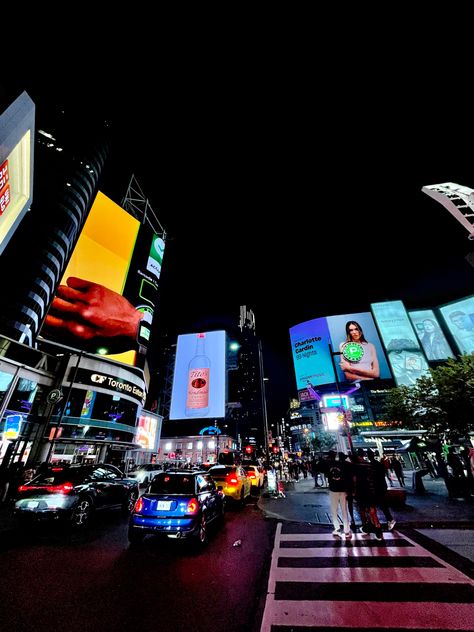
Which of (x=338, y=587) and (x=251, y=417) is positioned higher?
(x=251, y=417)

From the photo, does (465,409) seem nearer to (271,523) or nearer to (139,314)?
(271,523)

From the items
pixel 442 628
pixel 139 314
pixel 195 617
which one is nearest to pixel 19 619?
pixel 195 617

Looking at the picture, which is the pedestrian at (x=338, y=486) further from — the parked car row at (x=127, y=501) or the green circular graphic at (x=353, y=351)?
the green circular graphic at (x=353, y=351)

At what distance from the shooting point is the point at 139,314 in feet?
113

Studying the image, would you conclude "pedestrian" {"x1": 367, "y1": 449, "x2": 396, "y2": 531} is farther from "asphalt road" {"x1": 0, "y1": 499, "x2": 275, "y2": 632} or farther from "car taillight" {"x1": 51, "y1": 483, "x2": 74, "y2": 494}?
"car taillight" {"x1": 51, "y1": 483, "x2": 74, "y2": 494}

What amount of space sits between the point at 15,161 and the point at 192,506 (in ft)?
34.6

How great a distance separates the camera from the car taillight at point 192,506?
6356mm

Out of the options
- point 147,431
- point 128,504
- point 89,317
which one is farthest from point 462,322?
point 89,317

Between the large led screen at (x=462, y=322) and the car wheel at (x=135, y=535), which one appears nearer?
the car wheel at (x=135, y=535)

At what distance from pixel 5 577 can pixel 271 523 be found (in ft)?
23.1

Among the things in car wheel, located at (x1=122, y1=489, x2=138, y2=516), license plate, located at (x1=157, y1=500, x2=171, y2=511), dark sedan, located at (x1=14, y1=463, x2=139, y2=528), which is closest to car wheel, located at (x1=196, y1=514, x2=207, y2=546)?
license plate, located at (x1=157, y1=500, x2=171, y2=511)

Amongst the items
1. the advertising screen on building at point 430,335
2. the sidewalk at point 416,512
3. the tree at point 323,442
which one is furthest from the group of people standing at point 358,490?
the tree at point 323,442

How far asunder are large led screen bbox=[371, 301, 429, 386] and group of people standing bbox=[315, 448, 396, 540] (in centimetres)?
5228

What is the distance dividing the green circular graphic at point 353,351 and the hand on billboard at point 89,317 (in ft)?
127
